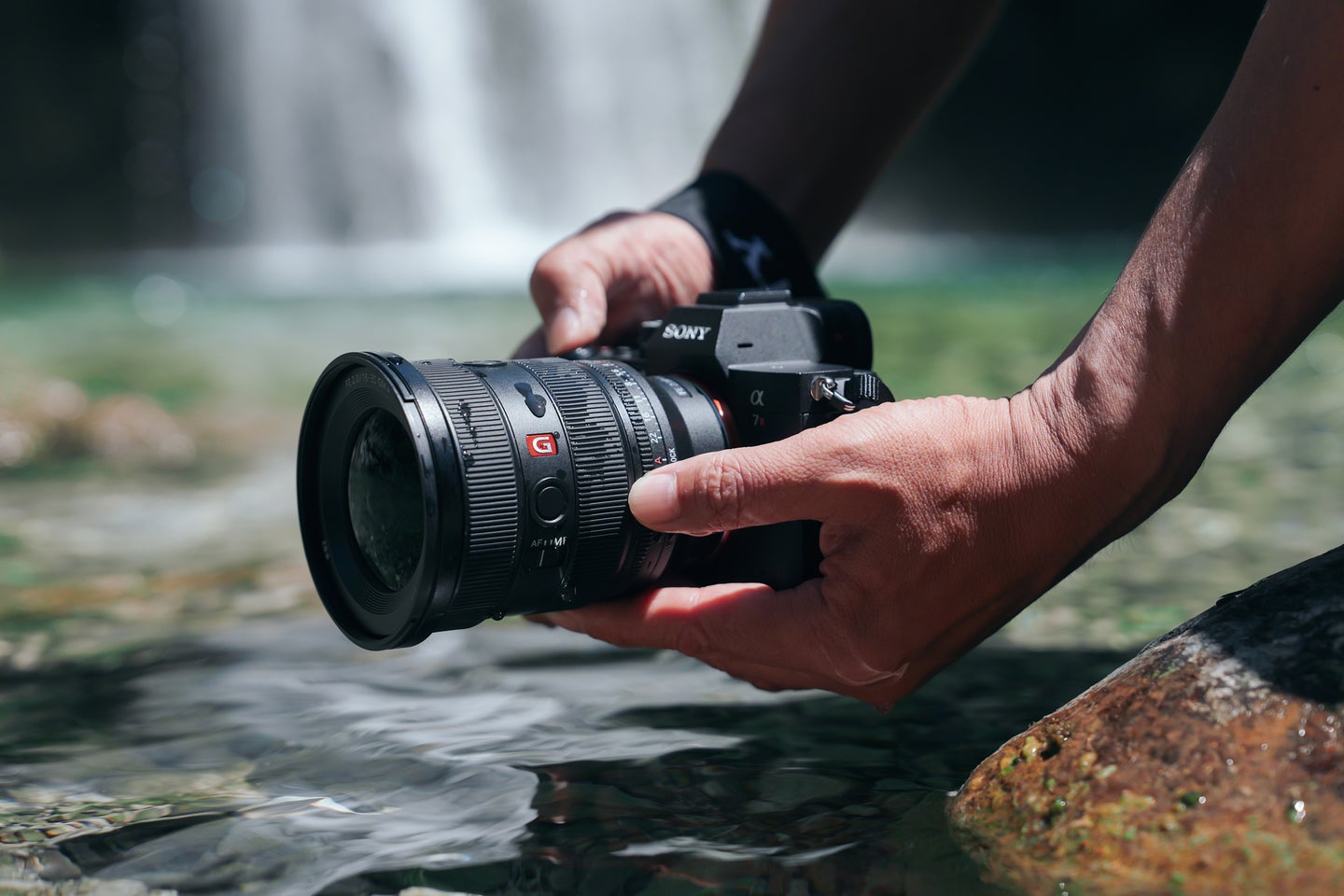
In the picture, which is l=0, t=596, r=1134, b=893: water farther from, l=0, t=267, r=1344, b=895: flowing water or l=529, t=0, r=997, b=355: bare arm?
l=529, t=0, r=997, b=355: bare arm

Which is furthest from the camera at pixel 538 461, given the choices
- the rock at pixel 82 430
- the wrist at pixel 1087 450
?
the rock at pixel 82 430

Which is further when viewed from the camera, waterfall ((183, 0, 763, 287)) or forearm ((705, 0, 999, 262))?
waterfall ((183, 0, 763, 287))

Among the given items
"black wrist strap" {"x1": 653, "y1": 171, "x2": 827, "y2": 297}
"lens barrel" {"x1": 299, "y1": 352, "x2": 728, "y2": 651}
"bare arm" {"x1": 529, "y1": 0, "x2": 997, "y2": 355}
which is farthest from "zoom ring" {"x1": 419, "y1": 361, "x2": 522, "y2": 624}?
"black wrist strap" {"x1": 653, "y1": 171, "x2": 827, "y2": 297}

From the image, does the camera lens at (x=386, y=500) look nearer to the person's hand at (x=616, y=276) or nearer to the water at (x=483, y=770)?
the water at (x=483, y=770)

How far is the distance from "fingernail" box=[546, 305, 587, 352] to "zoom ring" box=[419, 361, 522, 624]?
0.43 metres

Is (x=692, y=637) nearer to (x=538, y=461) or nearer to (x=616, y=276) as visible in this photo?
(x=538, y=461)

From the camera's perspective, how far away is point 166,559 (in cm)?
261

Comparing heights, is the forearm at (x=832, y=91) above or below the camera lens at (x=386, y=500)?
above

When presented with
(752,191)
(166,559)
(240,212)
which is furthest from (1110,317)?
(240,212)

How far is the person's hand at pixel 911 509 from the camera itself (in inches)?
52.4

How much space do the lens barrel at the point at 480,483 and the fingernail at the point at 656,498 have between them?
0.20ft

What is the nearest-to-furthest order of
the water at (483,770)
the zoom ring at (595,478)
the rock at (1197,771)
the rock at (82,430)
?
the rock at (1197,771) → the water at (483,770) → the zoom ring at (595,478) → the rock at (82,430)

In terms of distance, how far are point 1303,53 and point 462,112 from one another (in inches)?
471

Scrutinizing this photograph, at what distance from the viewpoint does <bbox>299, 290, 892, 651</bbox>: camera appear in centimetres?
133
